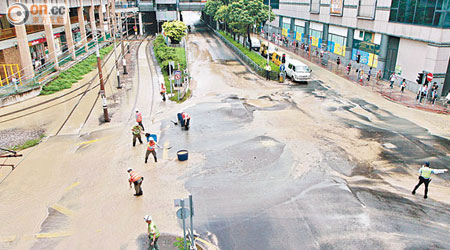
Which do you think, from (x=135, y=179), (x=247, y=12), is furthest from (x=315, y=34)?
(x=135, y=179)

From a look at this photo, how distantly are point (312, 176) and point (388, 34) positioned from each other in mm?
24298

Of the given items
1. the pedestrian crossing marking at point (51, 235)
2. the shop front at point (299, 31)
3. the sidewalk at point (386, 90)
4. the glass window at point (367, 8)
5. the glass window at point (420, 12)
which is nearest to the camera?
the pedestrian crossing marking at point (51, 235)

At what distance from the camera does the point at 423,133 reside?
21.1 m

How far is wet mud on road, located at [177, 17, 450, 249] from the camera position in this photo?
12.0m

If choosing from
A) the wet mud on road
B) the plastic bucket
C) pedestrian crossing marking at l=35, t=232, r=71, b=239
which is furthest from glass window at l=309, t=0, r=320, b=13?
pedestrian crossing marking at l=35, t=232, r=71, b=239

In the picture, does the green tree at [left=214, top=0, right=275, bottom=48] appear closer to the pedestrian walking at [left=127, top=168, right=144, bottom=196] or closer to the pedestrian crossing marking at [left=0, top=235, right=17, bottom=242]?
the pedestrian walking at [left=127, top=168, right=144, bottom=196]

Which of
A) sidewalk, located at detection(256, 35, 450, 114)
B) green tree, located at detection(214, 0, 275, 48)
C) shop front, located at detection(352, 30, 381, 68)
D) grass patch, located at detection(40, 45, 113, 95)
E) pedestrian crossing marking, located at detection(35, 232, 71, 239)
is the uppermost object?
green tree, located at detection(214, 0, 275, 48)

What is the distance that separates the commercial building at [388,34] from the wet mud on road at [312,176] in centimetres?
719

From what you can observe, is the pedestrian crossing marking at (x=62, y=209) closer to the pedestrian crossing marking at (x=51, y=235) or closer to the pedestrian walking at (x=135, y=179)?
the pedestrian crossing marking at (x=51, y=235)

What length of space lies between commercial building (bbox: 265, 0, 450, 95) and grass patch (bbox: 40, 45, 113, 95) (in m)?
31.4

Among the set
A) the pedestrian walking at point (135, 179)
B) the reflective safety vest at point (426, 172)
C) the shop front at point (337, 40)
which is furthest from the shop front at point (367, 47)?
the pedestrian walking at point (135, 179)

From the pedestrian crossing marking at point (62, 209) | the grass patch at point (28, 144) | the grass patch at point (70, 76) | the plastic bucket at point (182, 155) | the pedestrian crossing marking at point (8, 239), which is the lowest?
the pedestrian crossing marking at point (8, 239)

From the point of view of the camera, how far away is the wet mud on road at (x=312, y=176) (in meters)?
12.0

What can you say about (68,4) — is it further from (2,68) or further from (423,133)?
(423,133)
